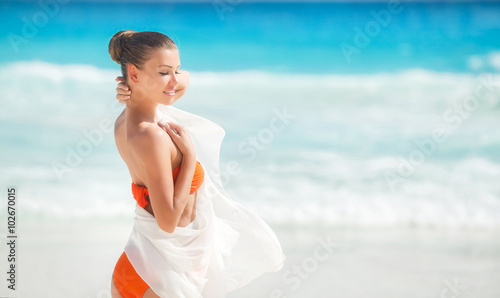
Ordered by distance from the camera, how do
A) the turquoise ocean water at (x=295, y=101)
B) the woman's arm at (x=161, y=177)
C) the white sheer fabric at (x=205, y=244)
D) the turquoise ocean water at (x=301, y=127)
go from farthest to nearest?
the turquoise ocean water at (x=295, y=101) < the turquoise ocean water at (x=301, y=127) < the white sheer fabric at (x=205, y=244) < the woman's arm at (x=161, y=177)

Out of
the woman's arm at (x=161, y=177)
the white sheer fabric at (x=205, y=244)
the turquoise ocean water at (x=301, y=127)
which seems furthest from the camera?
the turquoise ocean water at (x=301, y=127)

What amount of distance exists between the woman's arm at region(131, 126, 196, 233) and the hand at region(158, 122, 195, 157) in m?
0.02

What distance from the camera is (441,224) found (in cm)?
412

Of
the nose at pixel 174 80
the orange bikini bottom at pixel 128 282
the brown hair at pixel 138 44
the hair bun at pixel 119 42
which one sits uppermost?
the hair bun at pixel 119 42

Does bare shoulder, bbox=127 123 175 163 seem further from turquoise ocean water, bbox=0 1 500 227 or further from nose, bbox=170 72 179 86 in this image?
turquoise ocean water, bbox=0 1 500 227

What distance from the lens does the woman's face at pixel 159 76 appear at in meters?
1.44

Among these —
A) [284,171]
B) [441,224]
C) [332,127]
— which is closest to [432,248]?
[441,224]

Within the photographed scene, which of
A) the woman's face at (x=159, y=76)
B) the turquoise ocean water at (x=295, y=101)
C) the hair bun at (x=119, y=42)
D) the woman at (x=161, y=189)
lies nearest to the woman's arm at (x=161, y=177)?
the woman at (x=161, y=189)

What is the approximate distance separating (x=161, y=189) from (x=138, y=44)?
374 mm

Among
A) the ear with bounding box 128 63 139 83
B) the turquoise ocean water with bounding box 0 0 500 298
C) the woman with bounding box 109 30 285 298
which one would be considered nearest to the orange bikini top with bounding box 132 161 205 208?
the woman with bounding box 109 30 285 298

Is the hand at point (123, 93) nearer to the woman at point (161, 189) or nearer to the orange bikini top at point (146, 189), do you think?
the woman at point (161, 189)

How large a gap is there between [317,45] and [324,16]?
12.2 inches

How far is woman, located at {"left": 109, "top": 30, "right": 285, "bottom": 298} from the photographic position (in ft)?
4.59

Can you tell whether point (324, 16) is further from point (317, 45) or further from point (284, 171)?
point (284, 171)
